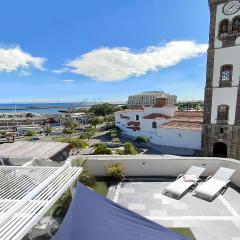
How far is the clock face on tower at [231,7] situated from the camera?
20.9 m

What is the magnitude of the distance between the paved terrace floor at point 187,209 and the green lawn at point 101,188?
0.28 meters

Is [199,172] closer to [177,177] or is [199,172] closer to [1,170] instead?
[177,177]

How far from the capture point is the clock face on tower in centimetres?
2087

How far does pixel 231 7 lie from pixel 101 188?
1958cm

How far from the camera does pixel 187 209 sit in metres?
9.48

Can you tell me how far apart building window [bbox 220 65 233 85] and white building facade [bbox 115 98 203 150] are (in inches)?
310

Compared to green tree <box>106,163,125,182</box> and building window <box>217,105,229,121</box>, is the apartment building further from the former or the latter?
green tree <box>106,163,125,182</box>

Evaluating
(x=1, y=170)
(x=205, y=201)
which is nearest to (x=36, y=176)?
(x=1, y=170)

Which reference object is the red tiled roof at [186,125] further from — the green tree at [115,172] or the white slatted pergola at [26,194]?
the white slatted pergola at [26,194]

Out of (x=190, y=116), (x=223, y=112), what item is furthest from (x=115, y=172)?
(x=190, y=116)

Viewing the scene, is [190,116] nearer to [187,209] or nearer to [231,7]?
[231,7]

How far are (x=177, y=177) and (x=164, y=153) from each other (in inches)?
665

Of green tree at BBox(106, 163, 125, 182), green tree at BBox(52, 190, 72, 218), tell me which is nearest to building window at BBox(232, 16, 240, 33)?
green tree at BBox(106, 163, 125, 182)

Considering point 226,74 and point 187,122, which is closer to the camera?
point 226,74
